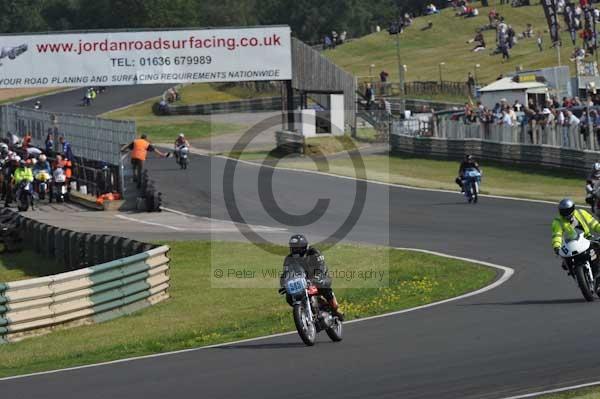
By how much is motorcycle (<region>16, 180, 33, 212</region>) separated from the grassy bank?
36.0 ft

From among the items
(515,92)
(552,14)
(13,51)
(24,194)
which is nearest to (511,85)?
(515,92)

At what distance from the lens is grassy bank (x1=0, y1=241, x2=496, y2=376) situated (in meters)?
16.0

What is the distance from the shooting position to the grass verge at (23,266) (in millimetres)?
25188

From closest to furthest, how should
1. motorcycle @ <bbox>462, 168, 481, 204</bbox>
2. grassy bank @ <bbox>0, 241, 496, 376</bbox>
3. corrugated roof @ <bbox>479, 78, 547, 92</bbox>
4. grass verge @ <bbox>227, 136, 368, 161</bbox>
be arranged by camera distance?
grassy bank @ <bbox>0, 241, 496, 376</bbox>
motorcycle @ <bbox>462, 168, 481, 204</bbox>
corrugated roof @ <bbox>479, 78, 547, 92</bbox>
grass verge @ <bbox>227, 136, 368, 161</bbox>

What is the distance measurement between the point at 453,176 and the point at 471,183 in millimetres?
8055

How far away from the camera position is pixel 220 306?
1973 centimetres

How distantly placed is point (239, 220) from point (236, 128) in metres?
32.4

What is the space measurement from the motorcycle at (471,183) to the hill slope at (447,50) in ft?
131

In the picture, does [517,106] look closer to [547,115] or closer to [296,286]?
[547,115]

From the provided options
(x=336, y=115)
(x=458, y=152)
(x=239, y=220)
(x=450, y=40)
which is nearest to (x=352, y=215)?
Answer: (x=239, y=220)

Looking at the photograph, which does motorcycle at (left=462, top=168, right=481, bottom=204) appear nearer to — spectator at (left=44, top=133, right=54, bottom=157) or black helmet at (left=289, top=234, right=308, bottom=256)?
spectator at (left=44, top=133, right=54, bottom=157)

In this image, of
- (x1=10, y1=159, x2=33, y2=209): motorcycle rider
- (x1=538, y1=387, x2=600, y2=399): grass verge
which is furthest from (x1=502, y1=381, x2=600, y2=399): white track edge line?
(x1=10, y1=159, x2=33, y2=209): motorcycle rider

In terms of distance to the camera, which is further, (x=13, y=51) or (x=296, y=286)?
(x=13, y=51)

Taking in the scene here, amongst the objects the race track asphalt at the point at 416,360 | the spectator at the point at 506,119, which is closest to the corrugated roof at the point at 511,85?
the spectator at the point at 506,119
